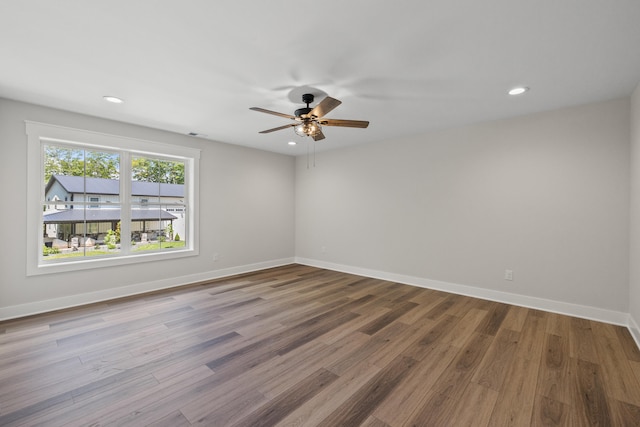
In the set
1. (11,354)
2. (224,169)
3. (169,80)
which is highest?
(169,80)

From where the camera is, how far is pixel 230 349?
2.53 meters

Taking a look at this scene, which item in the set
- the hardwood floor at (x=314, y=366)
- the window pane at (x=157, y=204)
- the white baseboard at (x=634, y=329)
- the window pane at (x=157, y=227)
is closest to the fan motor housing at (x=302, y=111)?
the hardwood floor at (x=314, y=366)

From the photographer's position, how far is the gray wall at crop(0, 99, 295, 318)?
3.24 meters

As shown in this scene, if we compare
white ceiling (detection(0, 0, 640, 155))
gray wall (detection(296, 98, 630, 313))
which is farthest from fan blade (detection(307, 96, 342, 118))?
gray wall (detection(296, 98, 630, 313))

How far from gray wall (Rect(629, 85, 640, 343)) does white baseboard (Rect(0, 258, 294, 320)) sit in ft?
17.5

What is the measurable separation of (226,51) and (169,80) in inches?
34.5

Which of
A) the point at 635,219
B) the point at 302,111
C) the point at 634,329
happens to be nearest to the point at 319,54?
the point at 302,111

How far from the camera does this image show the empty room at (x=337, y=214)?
1.86 meters

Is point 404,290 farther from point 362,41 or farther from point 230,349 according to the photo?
point 362,41

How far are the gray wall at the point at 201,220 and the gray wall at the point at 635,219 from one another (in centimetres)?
528

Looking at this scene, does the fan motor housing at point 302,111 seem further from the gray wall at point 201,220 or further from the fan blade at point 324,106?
the gray wall at point 201,220

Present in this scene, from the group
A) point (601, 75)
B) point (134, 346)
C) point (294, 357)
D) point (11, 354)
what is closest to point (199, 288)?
point (134, 346)

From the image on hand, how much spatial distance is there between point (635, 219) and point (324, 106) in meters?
3.38

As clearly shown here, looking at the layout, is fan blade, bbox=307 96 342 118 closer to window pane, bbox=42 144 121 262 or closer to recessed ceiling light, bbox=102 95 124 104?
recessed ceiling light, bbox=102 95 124 104
